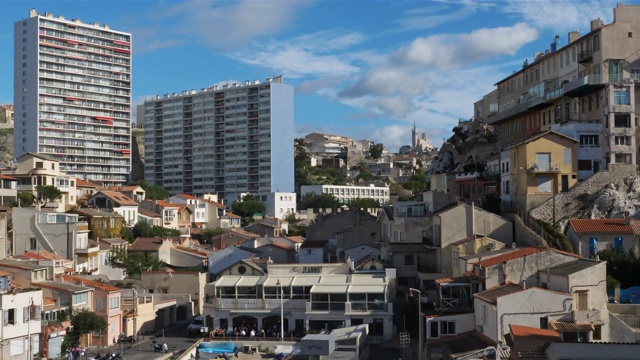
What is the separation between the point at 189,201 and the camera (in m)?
114

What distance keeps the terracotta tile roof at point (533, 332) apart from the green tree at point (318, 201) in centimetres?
9497

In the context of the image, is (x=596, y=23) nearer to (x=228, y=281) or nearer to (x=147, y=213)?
(x=228, y=281)

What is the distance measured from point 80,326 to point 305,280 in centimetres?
1497

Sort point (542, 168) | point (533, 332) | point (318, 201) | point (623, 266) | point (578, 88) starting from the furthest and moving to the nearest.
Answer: point (318, 201) < point (578, 88) < point (542, 168) < point (623, 266) < point (533, 332)

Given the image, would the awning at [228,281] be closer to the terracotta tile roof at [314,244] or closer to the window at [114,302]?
the window at [114,302]

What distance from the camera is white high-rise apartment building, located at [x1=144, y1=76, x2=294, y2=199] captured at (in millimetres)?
149000

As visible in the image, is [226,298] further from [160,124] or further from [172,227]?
[160,124]

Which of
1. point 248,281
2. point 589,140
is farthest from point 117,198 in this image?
point 589,140

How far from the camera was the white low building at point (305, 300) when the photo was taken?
5034cm

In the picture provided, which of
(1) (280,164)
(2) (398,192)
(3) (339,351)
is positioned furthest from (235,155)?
(3) (339,351)

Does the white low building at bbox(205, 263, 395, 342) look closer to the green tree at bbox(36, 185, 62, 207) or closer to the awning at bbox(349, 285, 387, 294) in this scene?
the awning at bbox(349, 285, 387, 294)

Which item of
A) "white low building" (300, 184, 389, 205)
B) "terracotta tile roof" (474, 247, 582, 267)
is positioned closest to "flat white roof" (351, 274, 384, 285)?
"terracotta tile roof" (474, 247, 582, 267)

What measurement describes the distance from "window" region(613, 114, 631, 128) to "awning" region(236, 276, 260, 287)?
2817 cm

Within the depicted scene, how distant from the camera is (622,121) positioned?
186 ft
